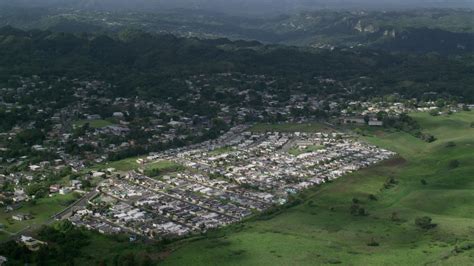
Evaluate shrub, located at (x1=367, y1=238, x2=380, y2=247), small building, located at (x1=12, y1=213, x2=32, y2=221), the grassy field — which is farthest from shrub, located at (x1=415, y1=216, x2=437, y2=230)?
small building, located at (x1=12, y1=213, x2=32, y2=221)

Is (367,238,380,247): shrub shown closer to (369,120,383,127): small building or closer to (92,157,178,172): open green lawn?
(92,157,178,172): open green lawn

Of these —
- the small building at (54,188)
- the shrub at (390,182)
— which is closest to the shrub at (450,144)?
the shrub at (390,182)

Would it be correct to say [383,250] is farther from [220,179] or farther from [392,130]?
[392,130]

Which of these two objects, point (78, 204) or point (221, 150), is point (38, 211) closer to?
point (78, 204)

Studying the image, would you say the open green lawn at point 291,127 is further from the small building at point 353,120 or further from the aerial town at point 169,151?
the small building at point 353,120

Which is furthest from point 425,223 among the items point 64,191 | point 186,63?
point 186,63

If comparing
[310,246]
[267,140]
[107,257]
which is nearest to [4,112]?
[267,140]
